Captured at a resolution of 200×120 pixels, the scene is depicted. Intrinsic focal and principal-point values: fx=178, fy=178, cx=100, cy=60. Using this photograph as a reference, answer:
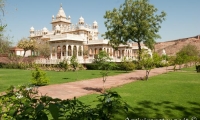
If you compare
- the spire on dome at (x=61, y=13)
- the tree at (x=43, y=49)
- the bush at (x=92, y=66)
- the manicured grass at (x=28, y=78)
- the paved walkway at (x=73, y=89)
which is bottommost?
the paved walkway at (x=73, y=89)

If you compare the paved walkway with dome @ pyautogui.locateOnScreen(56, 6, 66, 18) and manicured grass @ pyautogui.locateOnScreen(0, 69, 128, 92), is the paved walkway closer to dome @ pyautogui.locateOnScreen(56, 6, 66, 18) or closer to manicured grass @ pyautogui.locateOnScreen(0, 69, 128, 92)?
manicured grass @ pyautogui.locateOnScreen(0, 69, 128, 92)

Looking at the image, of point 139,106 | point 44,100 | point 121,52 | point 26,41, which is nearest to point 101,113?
point 44,100

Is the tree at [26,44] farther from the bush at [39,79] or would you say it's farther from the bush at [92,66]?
the bush at [39,79]

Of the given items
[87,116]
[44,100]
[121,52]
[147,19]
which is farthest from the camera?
[121,52]

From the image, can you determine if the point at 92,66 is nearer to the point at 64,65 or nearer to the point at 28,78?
the point at 64,65

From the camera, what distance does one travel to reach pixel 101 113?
1792 millimetres

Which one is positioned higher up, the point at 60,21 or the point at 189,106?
the point at 60,21

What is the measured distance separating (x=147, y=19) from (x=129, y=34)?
3344mm

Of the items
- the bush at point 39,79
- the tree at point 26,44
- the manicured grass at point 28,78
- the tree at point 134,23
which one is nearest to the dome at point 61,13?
the tree at point 26,44

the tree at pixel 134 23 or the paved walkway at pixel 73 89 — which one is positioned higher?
the tree at pixel 134 23

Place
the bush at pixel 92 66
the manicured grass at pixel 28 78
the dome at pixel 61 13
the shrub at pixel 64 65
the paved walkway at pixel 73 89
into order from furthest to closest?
the dome at pixel 61 13 < the bush at pixel 92 66 < the shrub at pixel 64 65 < the manicured grass at pixel 28 78 < the paved walkway at pixel 73 89

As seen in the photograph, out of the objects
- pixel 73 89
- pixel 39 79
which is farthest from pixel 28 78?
pixel 73 89

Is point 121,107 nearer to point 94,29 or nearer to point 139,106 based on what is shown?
point 139,106

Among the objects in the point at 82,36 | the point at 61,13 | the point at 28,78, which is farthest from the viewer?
the point at 61,13
